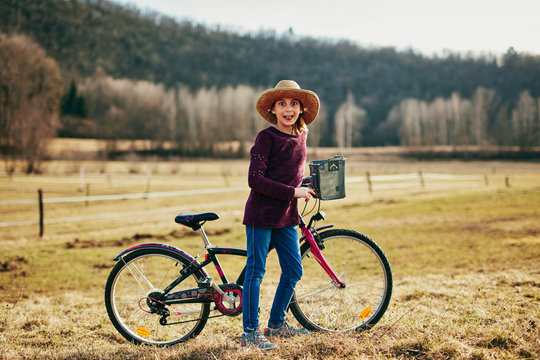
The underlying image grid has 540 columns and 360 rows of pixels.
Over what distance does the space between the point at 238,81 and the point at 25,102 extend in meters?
70.9

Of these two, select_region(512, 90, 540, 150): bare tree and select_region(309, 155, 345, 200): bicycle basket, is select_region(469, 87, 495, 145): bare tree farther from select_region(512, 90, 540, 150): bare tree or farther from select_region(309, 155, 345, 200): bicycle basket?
select_region(309, 155, 345, 200): bicycle basket

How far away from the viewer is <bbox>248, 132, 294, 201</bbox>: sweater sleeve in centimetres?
255

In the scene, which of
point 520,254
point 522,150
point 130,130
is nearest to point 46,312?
point 520,254

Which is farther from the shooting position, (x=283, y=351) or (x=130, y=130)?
(x=130, y=130)

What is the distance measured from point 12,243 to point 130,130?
41.0m

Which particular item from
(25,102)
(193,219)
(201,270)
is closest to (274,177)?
(193,219)

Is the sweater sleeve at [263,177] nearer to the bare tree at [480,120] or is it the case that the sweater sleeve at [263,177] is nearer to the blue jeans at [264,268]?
the blue jeans at [264,268]

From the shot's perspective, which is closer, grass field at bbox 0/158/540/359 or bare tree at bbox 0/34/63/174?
grass field at bbox 0/158/540/359

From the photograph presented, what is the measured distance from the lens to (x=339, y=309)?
3264mm

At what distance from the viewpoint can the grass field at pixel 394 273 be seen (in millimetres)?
2539

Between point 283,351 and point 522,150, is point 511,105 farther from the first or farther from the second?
point 283,351

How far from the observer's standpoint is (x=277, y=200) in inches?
106

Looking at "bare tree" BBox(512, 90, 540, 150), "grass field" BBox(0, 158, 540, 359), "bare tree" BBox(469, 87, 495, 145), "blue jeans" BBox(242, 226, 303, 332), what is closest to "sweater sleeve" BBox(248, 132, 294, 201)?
"blue jeans" BBox(242, 226, 303, 332)

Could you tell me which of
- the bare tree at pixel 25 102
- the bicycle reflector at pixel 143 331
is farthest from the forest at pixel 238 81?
the bicycle reflector at pixel 143 331
